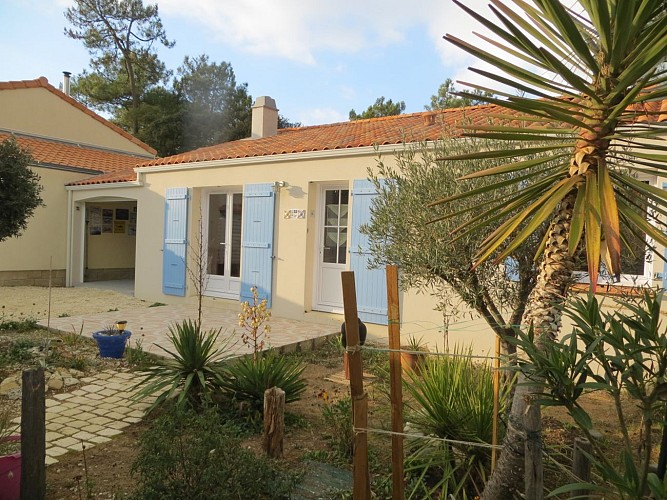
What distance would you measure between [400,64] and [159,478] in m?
7.09

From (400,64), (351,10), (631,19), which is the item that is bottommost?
(631,19)

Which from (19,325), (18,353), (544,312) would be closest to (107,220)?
(19,325)

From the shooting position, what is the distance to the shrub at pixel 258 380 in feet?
13.9

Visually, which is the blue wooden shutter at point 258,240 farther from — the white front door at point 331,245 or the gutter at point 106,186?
the gutter at point 106,186

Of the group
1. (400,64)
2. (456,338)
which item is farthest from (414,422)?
(400,64)

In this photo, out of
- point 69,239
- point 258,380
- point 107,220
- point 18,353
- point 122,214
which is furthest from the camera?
point 122,214

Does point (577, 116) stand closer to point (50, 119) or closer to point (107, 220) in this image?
point (107, 220)

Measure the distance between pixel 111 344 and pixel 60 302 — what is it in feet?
16.8

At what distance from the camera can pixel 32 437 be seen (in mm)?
2723

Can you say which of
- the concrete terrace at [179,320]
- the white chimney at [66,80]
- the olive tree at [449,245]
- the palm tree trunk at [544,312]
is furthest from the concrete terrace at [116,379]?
the white chimney at [66,80]

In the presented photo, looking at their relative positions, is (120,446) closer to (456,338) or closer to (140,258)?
(456,338)

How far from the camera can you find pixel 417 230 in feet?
12.3

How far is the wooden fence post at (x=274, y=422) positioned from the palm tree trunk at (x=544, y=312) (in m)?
1.61

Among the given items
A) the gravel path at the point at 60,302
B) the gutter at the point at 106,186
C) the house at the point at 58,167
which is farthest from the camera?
the house at the point at 58,167
